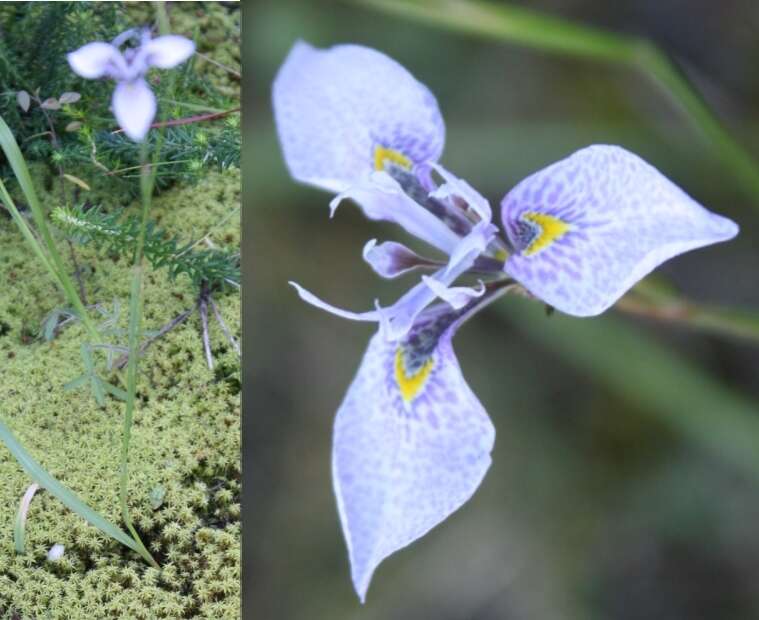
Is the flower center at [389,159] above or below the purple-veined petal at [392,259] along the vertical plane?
above

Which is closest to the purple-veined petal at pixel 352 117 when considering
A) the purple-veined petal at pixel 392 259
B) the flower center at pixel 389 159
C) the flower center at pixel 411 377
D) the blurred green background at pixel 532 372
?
the flower center at pixel 389 159

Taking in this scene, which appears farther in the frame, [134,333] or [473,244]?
[134,333]

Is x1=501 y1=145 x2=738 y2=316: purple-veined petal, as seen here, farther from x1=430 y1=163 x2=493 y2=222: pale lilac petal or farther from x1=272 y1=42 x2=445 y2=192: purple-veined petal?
x1=272 y1=42 x2=445 y2=192: purple-veined petal

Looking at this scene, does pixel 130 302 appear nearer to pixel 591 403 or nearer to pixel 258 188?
pixel 258 188

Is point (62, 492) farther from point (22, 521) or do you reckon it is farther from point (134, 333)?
point (134, 333)

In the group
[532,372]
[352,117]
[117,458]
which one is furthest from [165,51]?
[532,372]

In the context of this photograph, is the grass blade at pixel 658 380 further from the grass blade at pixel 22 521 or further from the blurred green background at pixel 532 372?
the grass blade at pixel 22 521
